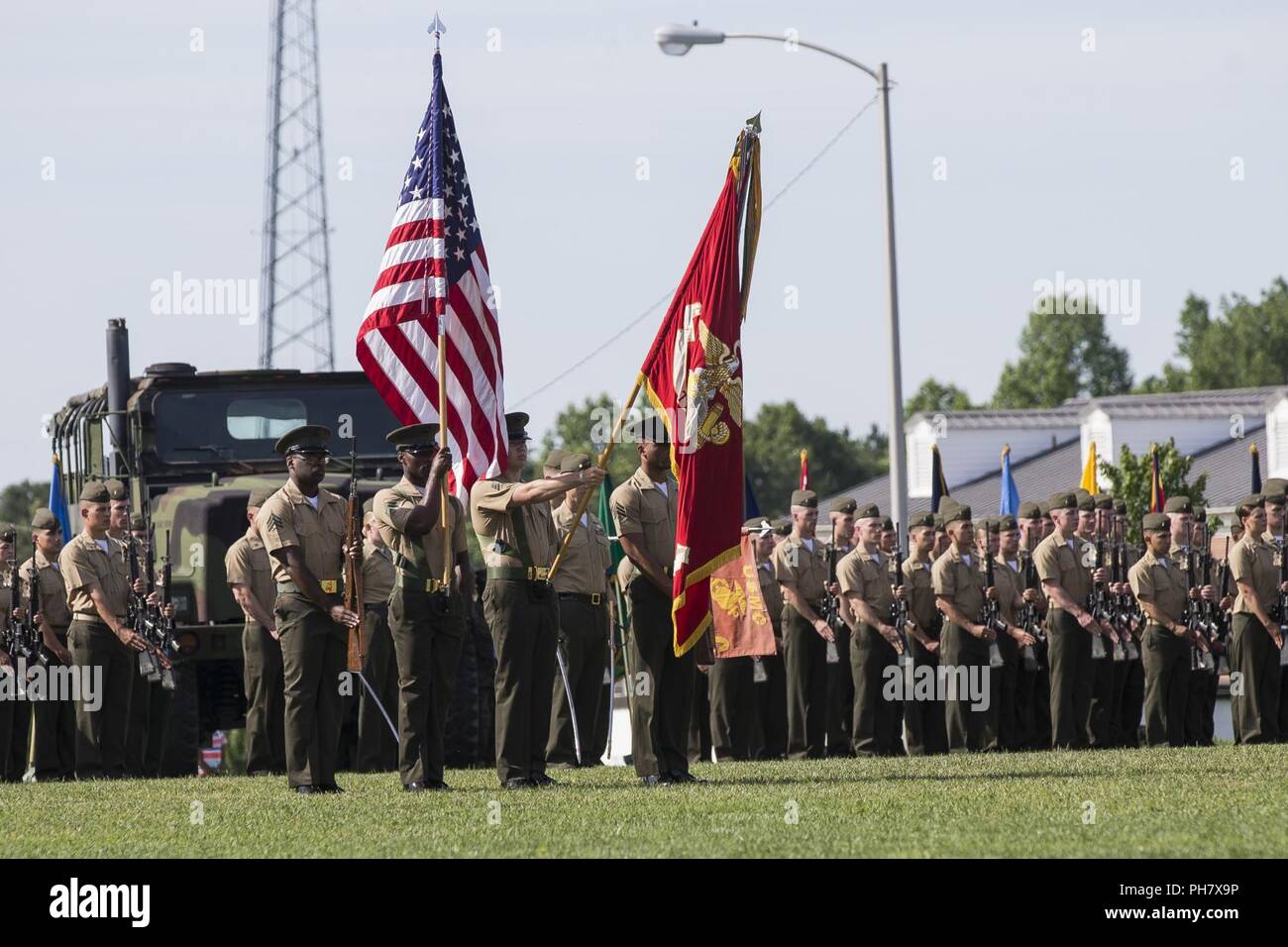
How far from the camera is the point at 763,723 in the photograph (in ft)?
57.9

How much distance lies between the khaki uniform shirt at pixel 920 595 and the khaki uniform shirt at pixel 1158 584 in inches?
59.9

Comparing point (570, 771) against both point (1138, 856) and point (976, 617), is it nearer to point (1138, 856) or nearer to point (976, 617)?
point (976, 617)

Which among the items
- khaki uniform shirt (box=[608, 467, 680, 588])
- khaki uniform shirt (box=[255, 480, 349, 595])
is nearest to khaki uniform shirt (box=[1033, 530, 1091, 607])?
khaki uniform shirt (box=[608, 467, 680, 588])

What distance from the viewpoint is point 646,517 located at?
41.1ft

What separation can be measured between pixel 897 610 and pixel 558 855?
28.1 feet

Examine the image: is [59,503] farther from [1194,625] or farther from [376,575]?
[1194,625]

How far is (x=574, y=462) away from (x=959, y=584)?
452 cm

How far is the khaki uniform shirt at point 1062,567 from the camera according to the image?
54.9ft

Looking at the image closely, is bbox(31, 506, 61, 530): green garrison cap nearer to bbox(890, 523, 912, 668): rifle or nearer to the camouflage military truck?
the camouflage military truck

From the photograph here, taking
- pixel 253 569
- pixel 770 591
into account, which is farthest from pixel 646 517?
pixel 770 591

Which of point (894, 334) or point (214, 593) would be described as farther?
point (894, 334)

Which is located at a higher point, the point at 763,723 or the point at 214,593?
the point at 214,593

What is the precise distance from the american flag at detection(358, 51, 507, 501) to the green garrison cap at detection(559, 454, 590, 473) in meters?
0.47

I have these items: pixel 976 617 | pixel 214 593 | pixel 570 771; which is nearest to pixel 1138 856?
pixel 570 771
